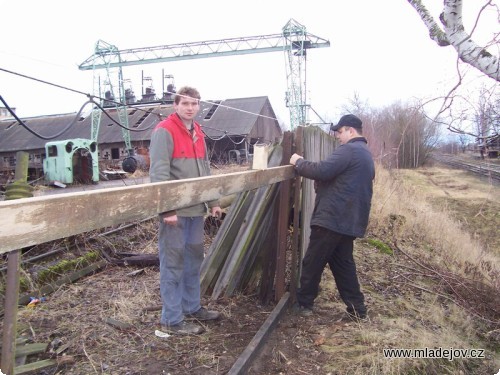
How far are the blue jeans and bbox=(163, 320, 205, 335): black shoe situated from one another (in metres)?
0.04

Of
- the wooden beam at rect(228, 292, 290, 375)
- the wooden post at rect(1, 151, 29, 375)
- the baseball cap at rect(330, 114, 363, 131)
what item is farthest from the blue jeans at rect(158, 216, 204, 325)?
the baseball cap at rect(330, 114, 363, 131)

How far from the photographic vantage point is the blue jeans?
3.09 m

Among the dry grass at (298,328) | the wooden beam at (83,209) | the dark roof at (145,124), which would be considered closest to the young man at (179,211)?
the dry grass at (298,328)

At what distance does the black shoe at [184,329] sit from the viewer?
321cm

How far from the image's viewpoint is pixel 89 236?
18.8 feet

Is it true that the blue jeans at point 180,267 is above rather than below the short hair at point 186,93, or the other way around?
below

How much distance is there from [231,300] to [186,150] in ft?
5.45

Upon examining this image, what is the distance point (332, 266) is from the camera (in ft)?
12.3

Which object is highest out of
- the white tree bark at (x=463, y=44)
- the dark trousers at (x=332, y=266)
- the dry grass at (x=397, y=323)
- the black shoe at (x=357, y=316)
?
the white tree bark at (x=463, y=44)

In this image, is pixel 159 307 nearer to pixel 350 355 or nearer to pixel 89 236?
pixel 350 355

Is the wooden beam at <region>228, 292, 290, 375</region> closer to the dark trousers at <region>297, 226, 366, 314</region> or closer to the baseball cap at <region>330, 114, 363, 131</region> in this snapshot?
the dark trousers at <region>297, 226, 366, 314</region>

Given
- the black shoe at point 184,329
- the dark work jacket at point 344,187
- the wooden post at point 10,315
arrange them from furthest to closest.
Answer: the dark work jacket at point 344,187
the black shoe at point 184,329
the wooden post at point 10,315

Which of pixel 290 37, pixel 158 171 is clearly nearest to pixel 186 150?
pixel 158 171

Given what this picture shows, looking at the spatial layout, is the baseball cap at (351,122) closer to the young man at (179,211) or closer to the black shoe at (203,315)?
the young man at (179,211)
